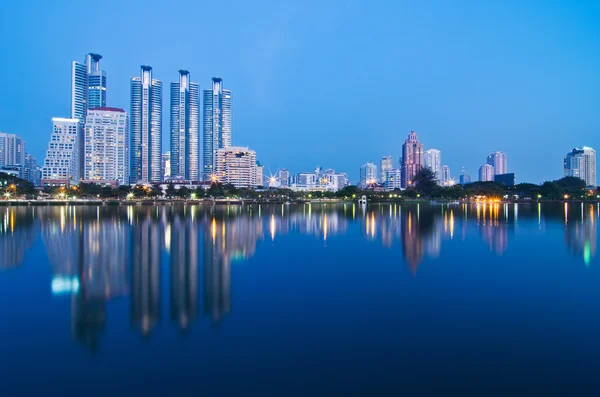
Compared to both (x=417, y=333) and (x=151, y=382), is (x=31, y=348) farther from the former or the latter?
(x=417, y=333)

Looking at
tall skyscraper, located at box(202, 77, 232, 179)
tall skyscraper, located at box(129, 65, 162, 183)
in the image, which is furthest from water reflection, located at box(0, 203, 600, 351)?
tall skyscraper, located at box(202, 77, 232, 179)

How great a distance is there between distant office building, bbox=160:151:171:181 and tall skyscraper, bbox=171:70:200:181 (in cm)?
217

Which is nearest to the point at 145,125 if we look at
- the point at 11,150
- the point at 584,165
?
the point at 11,150

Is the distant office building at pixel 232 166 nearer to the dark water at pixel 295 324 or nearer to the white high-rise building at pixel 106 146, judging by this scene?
the white high-rise building at pixel 106 146

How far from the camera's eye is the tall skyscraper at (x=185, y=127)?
461ft

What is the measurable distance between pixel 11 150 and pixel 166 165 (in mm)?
48064

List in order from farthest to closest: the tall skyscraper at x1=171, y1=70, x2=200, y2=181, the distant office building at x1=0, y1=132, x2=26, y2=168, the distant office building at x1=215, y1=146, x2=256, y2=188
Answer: the tall skyscraper at x1=171, y1=70, x2=200, y2=181, the distant office building at x1=215, y1=146, x2=256, y2=188, the distant office building at x1=0, y1=132, x2=26, y2=168

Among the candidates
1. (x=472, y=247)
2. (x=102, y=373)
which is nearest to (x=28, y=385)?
(x=102, y=373)

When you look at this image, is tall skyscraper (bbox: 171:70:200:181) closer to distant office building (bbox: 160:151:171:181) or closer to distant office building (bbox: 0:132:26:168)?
distant office building (bbox: 160:151:171:181)

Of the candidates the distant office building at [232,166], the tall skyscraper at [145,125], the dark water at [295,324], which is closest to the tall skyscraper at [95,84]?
the tall skyscraper at [145,125]

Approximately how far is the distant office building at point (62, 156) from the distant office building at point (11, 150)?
3860 cm

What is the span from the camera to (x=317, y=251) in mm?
15547

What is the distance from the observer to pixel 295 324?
7004 mm

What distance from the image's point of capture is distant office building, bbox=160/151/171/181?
455 ft
